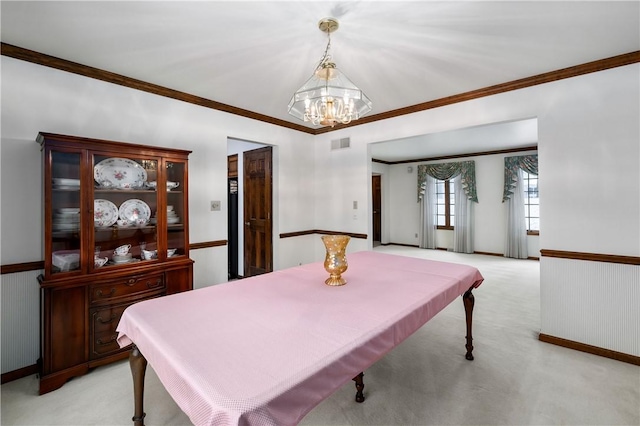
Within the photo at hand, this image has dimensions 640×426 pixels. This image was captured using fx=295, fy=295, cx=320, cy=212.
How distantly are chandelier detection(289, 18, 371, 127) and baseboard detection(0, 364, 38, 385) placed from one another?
113 inches

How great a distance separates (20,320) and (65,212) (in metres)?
0.91

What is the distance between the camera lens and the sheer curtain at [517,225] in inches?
254

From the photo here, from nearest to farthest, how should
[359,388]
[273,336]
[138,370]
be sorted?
[273,336] → [138,370] → [359,388]

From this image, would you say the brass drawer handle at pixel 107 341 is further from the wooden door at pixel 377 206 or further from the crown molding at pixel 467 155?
the wooden door at pixel 377 206

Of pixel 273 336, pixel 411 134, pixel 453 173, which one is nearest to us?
pixel 273 336

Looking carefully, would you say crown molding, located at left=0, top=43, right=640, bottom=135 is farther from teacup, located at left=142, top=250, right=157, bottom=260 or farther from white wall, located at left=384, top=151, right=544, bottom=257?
white wall, located at left=384, top=151, right=544, bottom=257

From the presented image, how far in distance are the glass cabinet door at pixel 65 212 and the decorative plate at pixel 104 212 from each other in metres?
0.14

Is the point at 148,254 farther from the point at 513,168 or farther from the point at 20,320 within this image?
the point at 513,168

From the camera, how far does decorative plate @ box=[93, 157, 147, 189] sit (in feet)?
8.07

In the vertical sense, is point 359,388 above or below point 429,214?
below

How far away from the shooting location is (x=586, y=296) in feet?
8.66

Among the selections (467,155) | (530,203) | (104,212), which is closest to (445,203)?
(467,155)

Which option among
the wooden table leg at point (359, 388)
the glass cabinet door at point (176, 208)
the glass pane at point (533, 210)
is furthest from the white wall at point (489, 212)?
the glass cabinet door at point (176, 208)

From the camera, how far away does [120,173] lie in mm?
2596
